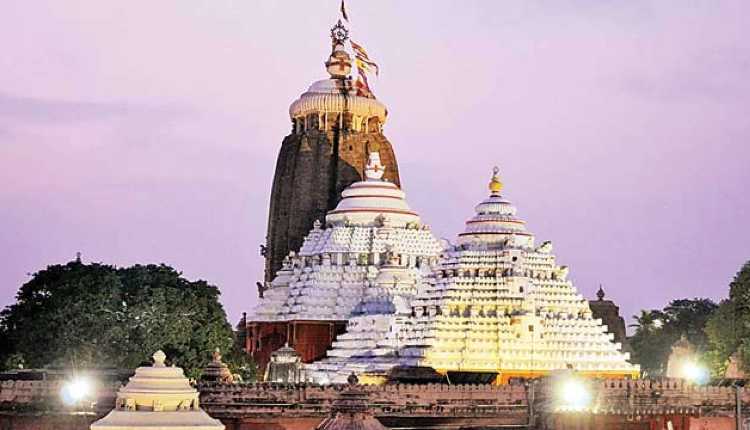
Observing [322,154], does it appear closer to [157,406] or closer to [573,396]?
[573,396]

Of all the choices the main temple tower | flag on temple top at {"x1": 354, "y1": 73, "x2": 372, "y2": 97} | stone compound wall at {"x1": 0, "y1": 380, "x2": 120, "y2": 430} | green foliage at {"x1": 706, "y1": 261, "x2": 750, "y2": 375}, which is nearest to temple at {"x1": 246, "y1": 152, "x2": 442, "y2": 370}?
the main temple tower

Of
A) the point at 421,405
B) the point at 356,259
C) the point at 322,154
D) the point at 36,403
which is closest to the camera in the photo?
the point at 36,403

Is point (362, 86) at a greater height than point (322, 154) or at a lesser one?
greater

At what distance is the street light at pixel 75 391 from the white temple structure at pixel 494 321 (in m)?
14.8

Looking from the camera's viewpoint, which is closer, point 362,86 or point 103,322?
point 103,322

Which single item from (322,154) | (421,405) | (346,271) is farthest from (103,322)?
(322,154)

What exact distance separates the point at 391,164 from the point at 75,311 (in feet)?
103

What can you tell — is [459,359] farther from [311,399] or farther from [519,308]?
[311,399]

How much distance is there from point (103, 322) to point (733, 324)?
2322cm

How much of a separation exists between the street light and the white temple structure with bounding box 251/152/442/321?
85.7 feet

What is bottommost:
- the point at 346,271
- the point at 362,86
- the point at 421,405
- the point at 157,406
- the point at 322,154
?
the point at 157,406

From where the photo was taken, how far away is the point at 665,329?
95250 mm

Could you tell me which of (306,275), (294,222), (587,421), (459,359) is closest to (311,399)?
(587,421)

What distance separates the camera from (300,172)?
8469cm
